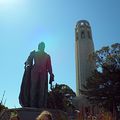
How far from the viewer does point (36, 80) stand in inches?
397

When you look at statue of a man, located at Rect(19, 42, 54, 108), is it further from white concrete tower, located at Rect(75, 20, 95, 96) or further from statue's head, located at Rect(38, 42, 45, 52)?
white concrete tower, located at Rect(75, 20, 95, 96)

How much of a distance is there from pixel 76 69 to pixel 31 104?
5413cm

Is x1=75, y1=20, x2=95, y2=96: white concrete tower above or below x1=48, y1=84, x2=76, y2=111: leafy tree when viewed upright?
above

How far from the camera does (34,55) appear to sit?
33.5ft

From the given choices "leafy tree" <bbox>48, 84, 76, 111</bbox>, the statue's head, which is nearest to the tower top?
"leafy tree" <bbox>48, 84, 76, 111</bbox>

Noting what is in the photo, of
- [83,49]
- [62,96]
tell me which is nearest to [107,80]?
[62,96]

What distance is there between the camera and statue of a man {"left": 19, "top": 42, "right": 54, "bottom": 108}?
32.4 feet

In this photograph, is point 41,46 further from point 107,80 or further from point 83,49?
point 83,49

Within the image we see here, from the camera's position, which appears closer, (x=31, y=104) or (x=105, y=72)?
(x=31, y=104)

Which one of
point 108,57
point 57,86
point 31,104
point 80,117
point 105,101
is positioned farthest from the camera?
point 57,86

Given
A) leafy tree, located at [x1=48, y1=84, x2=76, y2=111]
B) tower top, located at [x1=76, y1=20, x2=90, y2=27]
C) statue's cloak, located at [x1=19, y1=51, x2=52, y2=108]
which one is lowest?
statue's cloak, located at [x1=19, y1=51, x2=52, y2=108]

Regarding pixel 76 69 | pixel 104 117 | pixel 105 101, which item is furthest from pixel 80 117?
pixel 76 69

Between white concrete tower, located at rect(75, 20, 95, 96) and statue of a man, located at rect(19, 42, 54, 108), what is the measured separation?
50.5 m

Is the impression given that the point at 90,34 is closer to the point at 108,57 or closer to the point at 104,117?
the point at 108,57
